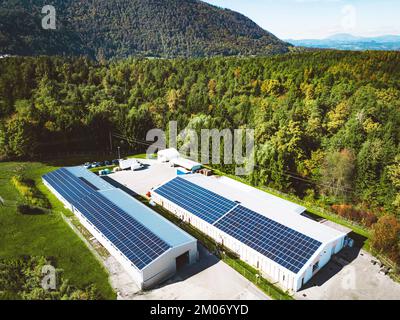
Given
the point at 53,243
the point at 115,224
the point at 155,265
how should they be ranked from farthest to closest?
the point at 53,243 < the point at 115,224 < the point at 155,265

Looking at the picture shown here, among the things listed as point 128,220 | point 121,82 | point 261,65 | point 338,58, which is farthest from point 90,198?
point 338,58

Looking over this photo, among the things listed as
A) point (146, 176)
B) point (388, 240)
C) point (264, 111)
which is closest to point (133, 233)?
point (146, 176)

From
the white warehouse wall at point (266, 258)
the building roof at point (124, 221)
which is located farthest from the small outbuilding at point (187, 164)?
the white warehouse wall at point (266, 258)

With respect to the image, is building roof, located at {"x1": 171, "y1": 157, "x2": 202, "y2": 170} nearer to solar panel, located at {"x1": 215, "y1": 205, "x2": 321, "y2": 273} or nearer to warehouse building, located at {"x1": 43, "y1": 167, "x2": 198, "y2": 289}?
warehouse building, located at {"x1": 43, "y1": 167, "x2": 198, "y2": 289}

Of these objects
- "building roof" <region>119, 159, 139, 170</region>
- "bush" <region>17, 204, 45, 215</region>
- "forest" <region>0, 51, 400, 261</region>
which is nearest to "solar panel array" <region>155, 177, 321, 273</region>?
"forest" <region>0, 51, 400, 261</region>

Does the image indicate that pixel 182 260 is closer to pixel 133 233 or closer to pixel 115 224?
pixel 133 233

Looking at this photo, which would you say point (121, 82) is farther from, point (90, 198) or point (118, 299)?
point (118, 299)
